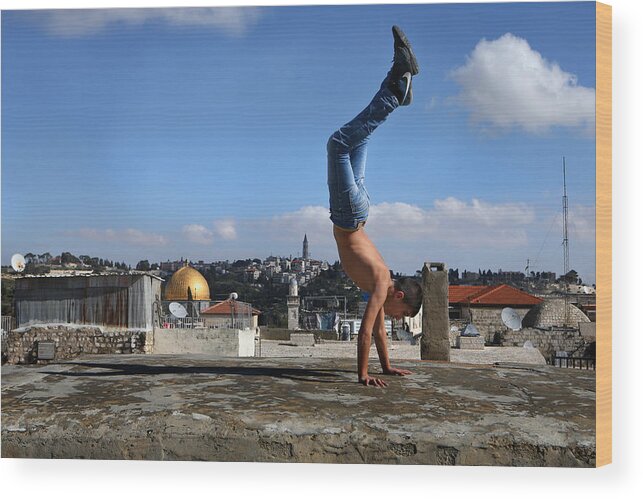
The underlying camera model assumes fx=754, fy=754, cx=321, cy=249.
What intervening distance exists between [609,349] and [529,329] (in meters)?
16.3

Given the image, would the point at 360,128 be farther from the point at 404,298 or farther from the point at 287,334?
the point at 287,334

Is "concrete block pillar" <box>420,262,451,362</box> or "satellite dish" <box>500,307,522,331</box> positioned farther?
"satellite dish" <box>500,307,522,331</box>

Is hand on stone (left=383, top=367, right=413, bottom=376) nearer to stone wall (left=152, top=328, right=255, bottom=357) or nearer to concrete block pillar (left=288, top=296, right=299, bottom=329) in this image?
stone wall (left=152, top=328, right=255, bottom=357)

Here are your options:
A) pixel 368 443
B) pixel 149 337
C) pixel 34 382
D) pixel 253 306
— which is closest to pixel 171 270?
pixel 253 306

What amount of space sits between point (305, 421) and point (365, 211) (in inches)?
101

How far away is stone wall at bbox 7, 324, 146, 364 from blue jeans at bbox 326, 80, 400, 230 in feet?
21.2

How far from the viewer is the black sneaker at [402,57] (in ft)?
26.6

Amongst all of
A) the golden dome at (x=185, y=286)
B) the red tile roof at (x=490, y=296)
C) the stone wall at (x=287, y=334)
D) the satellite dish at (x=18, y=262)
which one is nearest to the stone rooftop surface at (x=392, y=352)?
the stone wall at (x=287, y=334)

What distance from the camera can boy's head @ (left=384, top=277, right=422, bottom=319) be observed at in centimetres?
869

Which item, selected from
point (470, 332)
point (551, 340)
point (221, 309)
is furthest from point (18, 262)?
point (551, 340)

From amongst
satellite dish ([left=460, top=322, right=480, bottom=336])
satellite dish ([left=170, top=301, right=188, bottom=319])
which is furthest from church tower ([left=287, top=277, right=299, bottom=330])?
satellite dish ([left=460, top=322, right=480, bottom=336])

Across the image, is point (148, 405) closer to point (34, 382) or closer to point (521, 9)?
point (34, 382)

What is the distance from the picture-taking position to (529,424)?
7016mm

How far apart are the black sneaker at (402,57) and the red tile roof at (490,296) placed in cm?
1977
